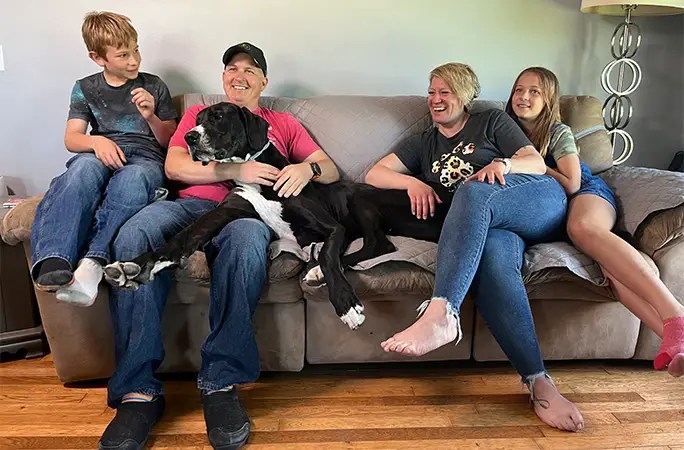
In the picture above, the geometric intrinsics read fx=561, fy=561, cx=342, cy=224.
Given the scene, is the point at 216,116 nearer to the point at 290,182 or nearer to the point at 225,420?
the point at 290,182

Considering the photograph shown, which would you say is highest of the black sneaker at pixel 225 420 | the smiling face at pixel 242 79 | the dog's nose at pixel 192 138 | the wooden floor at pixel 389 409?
the smiling face at pixel 242 79

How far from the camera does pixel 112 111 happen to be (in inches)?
81.3

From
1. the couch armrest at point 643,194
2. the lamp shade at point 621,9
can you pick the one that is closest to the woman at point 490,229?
the couch armrest at point 643,194

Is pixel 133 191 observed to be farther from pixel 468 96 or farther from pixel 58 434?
pixel 468 96

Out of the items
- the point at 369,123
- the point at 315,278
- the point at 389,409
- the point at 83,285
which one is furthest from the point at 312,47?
the point at 389,409

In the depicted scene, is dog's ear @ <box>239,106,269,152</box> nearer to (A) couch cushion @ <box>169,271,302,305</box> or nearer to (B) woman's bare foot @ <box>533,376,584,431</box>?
(A) couch cushion @ <box>169,271,302,305</box>

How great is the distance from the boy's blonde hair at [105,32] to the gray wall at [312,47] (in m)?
0.58

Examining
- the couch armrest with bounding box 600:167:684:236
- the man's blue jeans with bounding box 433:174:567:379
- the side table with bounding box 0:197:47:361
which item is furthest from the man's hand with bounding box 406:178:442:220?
the side table with bounding box 0:197:47:361

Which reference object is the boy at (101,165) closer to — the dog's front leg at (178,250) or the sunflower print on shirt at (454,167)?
the dog's front leg at (178,250)

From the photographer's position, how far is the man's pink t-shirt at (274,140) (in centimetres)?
198

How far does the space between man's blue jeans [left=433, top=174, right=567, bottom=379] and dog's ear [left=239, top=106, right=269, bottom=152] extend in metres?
0.67

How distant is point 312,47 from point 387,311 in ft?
4.50

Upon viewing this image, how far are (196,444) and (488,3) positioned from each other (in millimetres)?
2241

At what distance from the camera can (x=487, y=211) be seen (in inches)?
63.5
